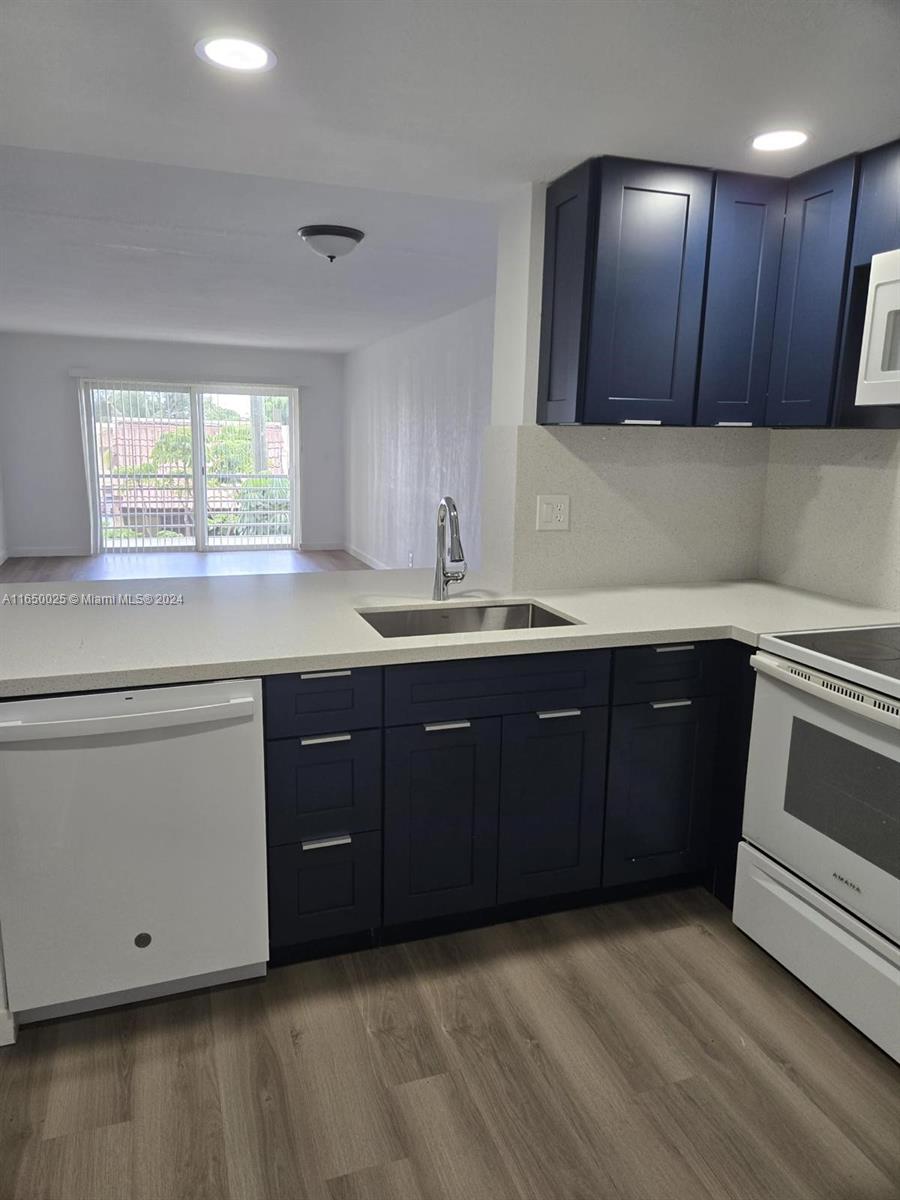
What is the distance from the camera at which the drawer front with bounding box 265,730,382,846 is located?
1.99m

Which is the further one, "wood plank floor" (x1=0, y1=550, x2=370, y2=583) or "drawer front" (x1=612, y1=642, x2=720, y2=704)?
"wood plank floor" (x1=0, y1=550, x2=370, y2=583)

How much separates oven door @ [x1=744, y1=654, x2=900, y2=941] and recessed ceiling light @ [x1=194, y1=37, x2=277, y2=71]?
1.86m

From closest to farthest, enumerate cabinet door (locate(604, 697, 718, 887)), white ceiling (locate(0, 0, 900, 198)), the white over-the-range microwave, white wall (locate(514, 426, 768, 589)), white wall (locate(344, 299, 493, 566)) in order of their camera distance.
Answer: white ceiling (locate(0, 0, 900, 198))
the white over-the-range microwave
cabinet door (locate(604, 697, 718, 887))
white wall (locate(514, 426, 768, 589))
white wall (locate(344, 299, 493, 566))

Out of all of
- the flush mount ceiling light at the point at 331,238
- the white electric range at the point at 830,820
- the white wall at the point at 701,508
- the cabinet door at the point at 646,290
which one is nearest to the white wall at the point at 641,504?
the white wall at the point at 701,508

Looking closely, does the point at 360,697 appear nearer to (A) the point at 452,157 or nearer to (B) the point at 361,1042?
(B) the point at 361,1042

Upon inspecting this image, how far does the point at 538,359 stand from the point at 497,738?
4.16ft

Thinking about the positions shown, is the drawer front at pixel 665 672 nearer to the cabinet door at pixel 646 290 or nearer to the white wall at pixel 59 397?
the cabinet door at pixel 646 290

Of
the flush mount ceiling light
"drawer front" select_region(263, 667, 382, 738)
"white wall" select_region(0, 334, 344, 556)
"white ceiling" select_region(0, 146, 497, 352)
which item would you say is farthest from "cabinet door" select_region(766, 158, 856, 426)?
"white wall" select_region(0, 334, 344, 556)

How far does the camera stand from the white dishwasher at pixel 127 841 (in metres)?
1.78

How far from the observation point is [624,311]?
2.39 meters

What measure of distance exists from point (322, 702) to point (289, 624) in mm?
313

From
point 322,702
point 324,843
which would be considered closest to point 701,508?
point 322,702

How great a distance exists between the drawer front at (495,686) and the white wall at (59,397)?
8.42 m

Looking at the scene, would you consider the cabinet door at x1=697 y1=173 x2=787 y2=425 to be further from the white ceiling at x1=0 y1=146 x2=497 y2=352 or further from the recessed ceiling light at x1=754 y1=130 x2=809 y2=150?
the white ceiling at x1=0 y1=146 x2=497 y2=352
